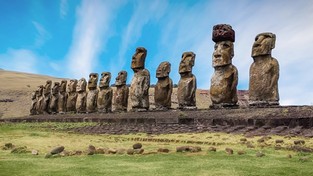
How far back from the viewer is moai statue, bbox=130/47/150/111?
20266 millimetres

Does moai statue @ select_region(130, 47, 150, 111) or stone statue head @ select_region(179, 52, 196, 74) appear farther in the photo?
moai statue @ select_region(130, 47, 150, 111)

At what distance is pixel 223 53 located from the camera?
51.0ft

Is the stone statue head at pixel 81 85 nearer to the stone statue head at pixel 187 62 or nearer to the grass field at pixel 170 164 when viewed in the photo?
the stone statue head at pixel 187 62

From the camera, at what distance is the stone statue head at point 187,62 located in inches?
710

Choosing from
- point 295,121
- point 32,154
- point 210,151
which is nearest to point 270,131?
point 295,121

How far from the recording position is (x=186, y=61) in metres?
18.1

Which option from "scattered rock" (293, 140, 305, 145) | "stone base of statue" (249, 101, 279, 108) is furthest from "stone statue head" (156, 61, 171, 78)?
"scattered rock" (293, 140, 305, 145)

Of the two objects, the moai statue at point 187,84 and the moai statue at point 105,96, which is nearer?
the moai statue at point 187,84

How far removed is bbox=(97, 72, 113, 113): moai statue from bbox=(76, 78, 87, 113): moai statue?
288cm

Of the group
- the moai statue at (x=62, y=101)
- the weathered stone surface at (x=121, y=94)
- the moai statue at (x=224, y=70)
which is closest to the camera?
the moai statue at (x=224, y=70)

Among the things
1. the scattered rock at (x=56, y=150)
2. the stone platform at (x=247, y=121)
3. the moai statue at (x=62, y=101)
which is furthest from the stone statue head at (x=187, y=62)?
the moai statue at (x=62, y=101)

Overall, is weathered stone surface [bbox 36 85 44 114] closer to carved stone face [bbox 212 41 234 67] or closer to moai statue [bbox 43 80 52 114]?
moai statue [bbox 43 80 52 114]

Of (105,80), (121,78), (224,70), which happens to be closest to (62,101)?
(105,80)

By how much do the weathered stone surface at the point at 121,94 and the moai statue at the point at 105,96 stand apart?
3.88ft
